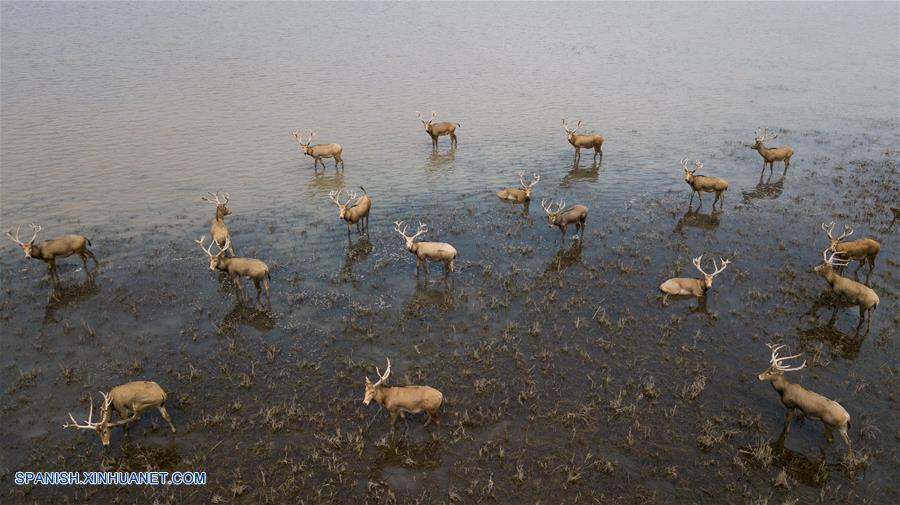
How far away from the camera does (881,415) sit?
12250 millimetres

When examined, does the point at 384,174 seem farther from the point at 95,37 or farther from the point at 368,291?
the point at 95,37

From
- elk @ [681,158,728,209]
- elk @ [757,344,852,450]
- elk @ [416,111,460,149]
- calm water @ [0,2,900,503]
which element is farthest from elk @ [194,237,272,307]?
elk @ [681,158,728,209]

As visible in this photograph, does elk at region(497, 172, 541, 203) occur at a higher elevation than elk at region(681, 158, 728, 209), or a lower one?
lower

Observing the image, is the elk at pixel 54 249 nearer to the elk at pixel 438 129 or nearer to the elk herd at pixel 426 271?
the elk herd at pixel 426 271

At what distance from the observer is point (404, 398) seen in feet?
38.3

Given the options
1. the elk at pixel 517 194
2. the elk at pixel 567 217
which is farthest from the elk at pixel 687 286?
the elk at pixel 517 194

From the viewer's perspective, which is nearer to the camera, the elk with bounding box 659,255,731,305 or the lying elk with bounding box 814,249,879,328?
the lying elk with bounding box 814,249,879,328

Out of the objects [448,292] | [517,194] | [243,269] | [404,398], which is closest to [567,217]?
[517,194]

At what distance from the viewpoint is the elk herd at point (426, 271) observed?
11.6 meters

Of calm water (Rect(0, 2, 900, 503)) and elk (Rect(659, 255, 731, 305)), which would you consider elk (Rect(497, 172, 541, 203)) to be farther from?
elk (Rect(659, 255, 731, 305))

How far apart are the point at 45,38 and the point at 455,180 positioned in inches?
2451

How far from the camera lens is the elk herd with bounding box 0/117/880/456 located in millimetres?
11570

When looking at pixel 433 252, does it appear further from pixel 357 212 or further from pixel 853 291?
pixel 853 291

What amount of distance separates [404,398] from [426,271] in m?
6.80
